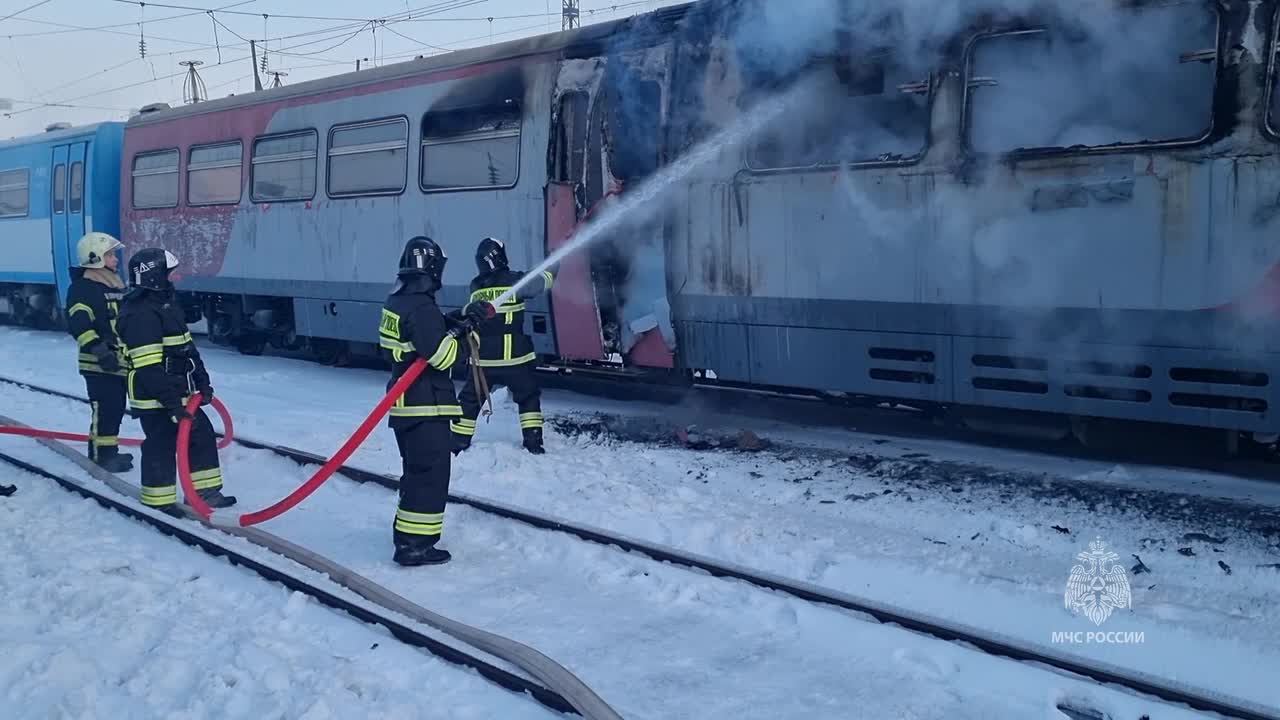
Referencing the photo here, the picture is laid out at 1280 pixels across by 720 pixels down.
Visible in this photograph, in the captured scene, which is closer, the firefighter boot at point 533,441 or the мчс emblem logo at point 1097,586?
the мчс emblem logo at point 1097,586

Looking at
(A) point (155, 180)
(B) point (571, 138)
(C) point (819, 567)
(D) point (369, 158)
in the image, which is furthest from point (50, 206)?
(C) point (819, 567)

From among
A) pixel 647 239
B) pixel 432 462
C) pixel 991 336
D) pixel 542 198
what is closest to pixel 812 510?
pixel 991 336

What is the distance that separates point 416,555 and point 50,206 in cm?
1647

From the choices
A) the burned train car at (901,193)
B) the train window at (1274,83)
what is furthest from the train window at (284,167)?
the train window at (1274,83)

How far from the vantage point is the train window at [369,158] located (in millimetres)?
10891

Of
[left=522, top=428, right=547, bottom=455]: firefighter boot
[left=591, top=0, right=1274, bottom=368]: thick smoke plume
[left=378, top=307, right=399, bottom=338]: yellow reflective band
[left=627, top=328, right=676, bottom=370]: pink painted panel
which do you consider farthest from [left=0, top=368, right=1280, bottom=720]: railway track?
[left=591, top=0, right=1274, bottom=368]: thick smoke plume

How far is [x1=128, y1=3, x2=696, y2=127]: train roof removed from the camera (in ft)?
27.4

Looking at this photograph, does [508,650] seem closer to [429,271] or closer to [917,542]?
[429,271]

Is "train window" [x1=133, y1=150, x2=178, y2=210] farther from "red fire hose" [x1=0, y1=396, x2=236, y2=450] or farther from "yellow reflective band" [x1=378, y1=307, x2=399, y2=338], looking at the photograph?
"yellow reflective band" [x1=378, y1=307, x2=399, y2=338]

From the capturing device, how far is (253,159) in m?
13.0

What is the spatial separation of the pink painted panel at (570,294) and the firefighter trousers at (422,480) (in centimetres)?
365

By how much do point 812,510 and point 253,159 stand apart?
1001cm

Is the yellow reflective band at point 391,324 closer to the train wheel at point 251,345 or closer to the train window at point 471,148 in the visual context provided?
the train window at point 471,148

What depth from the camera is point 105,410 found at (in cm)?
773
